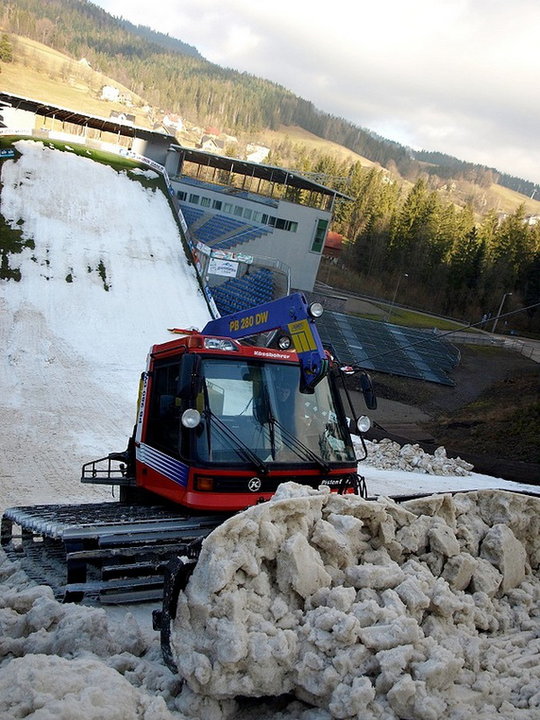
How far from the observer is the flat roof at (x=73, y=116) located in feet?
153

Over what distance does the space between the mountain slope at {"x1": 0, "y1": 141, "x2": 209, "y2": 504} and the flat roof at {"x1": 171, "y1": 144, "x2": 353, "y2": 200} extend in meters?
11.0

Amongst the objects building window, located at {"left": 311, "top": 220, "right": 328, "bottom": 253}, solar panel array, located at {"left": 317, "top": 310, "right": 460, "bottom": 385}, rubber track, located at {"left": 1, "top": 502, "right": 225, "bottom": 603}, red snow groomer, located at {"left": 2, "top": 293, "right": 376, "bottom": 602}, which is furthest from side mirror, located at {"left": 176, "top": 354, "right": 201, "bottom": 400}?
building window, located at {"left": 311, "top": 220, "right": 328, "bottom": 253}

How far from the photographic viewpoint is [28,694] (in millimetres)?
3383

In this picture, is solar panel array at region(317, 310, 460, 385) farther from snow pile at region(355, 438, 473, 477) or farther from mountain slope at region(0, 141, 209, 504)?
snow pile at region(355, 438, 473, 477)

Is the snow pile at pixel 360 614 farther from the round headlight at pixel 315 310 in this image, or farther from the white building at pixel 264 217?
the white building at pixel 264 217

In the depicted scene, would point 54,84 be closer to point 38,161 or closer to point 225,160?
point 225,160

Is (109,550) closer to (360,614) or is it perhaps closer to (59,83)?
(360,614)

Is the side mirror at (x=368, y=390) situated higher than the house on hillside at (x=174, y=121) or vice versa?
the house on hillside at (x=174, y=121)

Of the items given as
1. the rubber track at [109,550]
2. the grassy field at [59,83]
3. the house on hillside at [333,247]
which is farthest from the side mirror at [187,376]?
the grassy field at [59,83]

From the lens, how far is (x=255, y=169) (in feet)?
159

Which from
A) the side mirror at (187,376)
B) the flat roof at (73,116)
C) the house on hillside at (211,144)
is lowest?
the side mirror at (187,376)

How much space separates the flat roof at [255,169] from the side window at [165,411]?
128 ft

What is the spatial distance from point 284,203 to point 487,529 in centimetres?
3847

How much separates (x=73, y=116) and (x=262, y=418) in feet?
159
